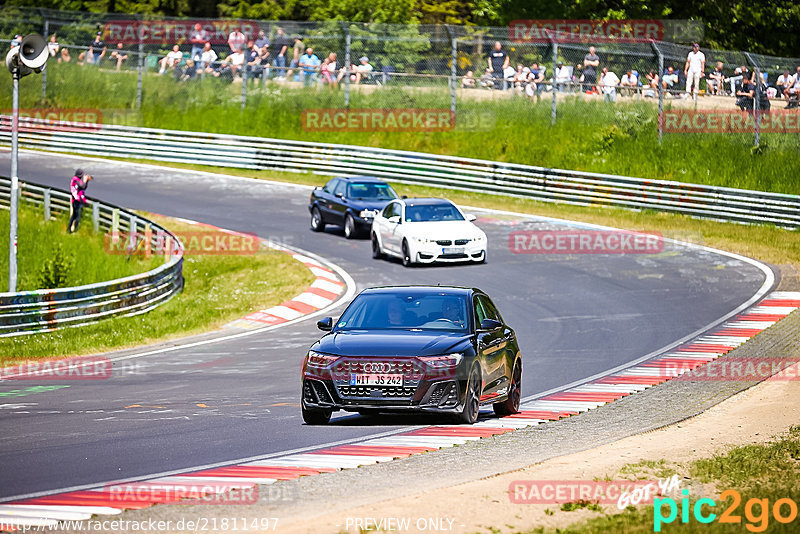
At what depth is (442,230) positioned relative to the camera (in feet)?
86.8

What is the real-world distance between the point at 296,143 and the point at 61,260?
16.8 m

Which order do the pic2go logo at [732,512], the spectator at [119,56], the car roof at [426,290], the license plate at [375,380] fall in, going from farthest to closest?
1. the spectator at [119,56]
2. the car roof at [426,290]
3. the license plate at [375,380]
4. the pic2go logo at [732,512]

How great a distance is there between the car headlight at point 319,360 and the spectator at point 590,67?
2457 cm

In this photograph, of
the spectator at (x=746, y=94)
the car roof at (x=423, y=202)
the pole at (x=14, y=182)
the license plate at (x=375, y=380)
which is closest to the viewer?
the license plate at (x=375, y=380)

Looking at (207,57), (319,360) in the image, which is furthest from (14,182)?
(207,57)

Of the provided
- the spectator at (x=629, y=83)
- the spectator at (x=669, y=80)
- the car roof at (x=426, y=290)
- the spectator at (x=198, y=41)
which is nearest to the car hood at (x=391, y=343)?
the car roof at (x=426, y=290)

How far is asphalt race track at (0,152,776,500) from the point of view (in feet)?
37.5

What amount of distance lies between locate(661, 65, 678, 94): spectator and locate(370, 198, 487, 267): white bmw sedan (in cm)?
1021

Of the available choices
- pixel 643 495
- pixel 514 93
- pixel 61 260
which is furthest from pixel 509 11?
pixel 643 495

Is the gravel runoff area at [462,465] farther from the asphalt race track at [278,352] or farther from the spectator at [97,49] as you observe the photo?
the spectator at [97,49]

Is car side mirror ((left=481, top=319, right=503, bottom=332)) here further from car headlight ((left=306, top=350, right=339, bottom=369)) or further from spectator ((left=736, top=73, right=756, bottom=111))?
spectator ((left=736, top=73, right=756, bottom=111))

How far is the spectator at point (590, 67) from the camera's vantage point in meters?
35.2

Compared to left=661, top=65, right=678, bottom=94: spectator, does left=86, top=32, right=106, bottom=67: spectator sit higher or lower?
lower

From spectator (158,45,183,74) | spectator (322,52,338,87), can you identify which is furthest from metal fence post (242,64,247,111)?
spectator (322,52,338,87)
